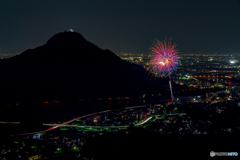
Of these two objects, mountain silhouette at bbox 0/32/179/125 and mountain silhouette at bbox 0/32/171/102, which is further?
mountain silhouette at bbox 0/32/171/102

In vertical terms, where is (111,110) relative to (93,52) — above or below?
below

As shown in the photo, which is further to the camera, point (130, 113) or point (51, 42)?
point (51, 42)

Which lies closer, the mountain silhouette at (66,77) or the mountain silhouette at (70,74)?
the mountain silhouette at (66,77)

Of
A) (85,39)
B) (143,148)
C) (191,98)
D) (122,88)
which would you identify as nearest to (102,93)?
(122,88)

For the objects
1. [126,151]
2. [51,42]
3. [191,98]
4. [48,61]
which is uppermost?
[51,42]

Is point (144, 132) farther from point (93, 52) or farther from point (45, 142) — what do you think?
point (93, 52)

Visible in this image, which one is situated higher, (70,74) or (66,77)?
(70,74)

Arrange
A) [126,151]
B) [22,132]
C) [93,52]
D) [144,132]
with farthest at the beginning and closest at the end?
[93,52] < [22,132] < [144,132] < [126,151]

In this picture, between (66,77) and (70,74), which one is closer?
(66,77)

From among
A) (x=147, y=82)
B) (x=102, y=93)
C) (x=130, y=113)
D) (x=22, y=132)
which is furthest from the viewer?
(x=147, y=82)

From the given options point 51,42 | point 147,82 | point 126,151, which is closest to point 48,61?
point 51,42
